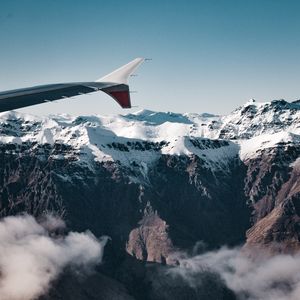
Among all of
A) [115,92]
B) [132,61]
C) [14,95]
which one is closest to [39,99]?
[14,95]

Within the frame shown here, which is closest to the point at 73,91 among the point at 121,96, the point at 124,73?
the point at 121,96

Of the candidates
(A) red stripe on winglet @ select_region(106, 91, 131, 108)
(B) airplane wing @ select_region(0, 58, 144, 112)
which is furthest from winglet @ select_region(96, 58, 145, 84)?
(A) red stripe on winglet @ select_region(106, 91, 131, 108)

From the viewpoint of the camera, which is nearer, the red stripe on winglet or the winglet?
the red stripe on winglet

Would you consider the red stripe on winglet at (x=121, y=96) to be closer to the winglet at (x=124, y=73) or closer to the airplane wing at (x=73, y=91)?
the airplane wing at (x=73, y=91)

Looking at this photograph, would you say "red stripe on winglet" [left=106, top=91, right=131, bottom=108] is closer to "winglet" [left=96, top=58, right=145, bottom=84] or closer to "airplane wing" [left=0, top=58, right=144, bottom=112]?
"airplane wing" [left=0, top=58, right=144, bottom=112]

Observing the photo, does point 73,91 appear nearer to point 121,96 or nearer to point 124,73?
point 121,96

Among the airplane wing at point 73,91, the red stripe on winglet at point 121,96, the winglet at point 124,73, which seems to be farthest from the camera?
the winglet at point 124,73

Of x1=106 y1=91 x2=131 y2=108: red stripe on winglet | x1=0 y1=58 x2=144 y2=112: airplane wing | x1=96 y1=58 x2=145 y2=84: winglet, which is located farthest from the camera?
x1=96 y1=58 x2=145 y2=84: winglet

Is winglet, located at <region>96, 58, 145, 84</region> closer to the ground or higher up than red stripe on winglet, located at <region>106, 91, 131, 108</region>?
higher up

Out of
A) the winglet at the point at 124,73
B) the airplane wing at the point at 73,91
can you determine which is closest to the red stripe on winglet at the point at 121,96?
the airplane wing at the point at 73,91

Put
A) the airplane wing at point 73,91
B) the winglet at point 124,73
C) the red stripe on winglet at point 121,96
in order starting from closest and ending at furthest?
the airplane wing at point 73,91
the red stripe on winglet at point 121,96
the winglet at point 124,73
